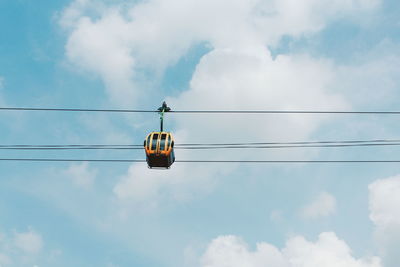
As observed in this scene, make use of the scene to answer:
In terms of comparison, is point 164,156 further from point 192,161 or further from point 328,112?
point 328,112

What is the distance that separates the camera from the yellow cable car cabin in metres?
26.1

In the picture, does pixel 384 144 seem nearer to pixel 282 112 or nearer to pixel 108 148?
pixel 282 112

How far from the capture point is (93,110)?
83.7 feet

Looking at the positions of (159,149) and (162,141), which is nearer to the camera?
(159,149)

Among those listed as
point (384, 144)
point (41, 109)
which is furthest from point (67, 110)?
point (384, 144)

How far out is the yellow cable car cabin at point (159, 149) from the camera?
26125mm

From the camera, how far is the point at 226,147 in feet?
82.0

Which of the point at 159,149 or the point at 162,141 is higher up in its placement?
the point at 162,141

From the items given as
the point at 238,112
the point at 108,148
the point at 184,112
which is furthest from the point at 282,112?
the point at 108,148

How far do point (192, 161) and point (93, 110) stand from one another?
19.6 ft

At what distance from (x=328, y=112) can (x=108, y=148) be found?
1194 cm

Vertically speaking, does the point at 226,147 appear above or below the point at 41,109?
below

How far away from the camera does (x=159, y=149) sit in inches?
1029

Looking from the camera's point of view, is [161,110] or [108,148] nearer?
[108,148]
